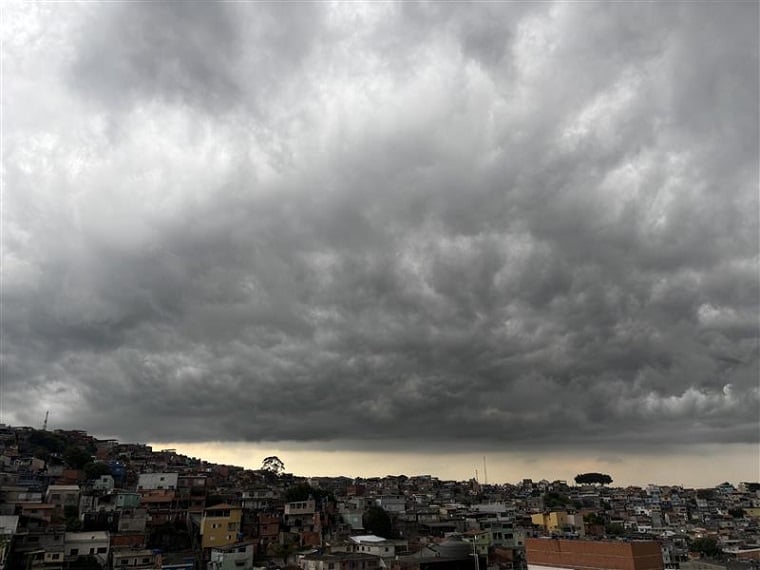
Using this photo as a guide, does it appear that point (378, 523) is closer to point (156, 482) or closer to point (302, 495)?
point (302, 495)

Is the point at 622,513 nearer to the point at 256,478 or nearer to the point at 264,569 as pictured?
the point at 256,478

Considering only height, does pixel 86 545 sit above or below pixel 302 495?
below

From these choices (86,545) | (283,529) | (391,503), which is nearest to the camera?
(86,545)

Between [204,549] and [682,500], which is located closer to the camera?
[204,549]

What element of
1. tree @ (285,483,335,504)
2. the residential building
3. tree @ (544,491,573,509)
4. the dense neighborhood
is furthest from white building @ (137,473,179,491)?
tree @ (544,491,573,509)

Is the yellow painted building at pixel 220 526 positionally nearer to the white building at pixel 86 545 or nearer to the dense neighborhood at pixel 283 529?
the dense neighborhood at pixel 283 529

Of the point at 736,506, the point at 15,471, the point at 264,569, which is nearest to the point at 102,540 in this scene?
the point at 264,569

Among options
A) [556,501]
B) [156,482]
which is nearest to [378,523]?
[156,482]
